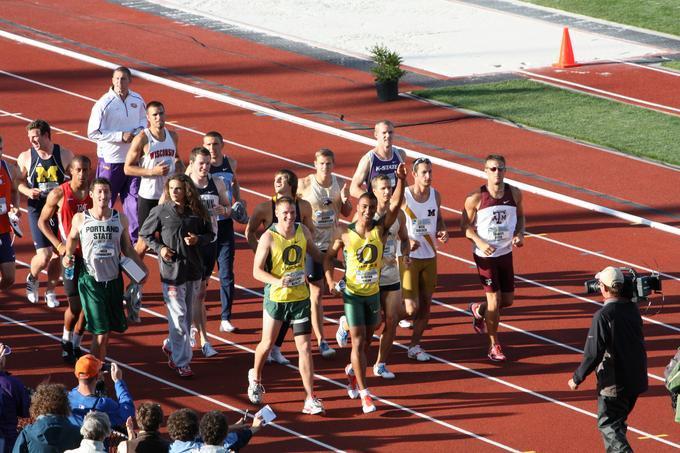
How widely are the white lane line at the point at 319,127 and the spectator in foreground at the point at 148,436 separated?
33.0ft

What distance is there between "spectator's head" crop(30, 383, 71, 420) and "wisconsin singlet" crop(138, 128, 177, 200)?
18.3ft

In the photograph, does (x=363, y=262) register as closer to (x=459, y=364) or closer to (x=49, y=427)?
(x=459, y=364)

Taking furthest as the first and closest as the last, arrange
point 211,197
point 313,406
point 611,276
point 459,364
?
point 459,364 → point 211,197 → point 313,406 → point 611,276

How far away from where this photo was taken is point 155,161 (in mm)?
14555

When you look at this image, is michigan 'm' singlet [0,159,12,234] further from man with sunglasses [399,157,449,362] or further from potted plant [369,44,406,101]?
potted plant [369,44,406,101]

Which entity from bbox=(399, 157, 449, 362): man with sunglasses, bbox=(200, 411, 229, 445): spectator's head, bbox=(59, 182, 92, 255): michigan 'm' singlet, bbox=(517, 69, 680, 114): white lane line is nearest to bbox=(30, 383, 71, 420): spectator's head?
bbox=(200, 411, 229, 445): spectator's head

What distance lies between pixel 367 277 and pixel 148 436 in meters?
3.79

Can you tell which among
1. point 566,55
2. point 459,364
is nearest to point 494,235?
point 459,364

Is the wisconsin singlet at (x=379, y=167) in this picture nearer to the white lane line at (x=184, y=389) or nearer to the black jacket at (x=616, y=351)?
the white lane line at (x=184, y=389)

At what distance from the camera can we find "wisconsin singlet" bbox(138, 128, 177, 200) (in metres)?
14.5

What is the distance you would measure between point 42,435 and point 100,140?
7.11 meters

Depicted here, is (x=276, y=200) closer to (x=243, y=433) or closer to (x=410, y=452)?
(x=410, y=452)

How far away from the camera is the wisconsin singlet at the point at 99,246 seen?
480 inches

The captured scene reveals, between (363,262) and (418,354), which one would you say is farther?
(418,354)
